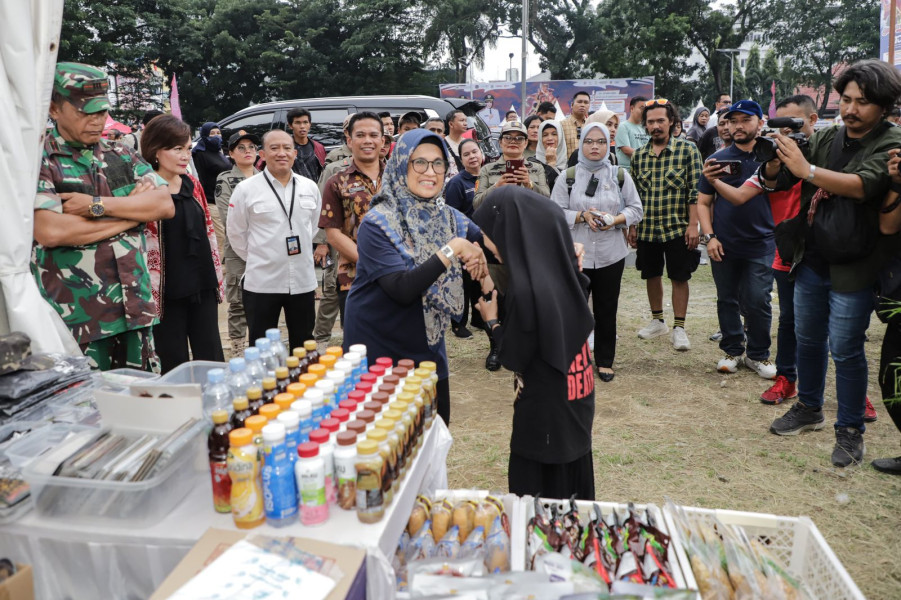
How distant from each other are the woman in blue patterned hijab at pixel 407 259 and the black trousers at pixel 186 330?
1.32 m

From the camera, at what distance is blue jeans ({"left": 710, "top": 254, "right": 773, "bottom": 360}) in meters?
4.54

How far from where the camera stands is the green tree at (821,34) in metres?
28.8

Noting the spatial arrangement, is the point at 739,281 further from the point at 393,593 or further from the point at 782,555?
the point at 393,593

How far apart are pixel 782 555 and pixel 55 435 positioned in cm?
219

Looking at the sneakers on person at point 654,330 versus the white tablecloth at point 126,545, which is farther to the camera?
the sneakers on person at point 654,330

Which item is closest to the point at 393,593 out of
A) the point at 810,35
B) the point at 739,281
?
the point at 739,281

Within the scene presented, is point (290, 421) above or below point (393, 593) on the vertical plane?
above

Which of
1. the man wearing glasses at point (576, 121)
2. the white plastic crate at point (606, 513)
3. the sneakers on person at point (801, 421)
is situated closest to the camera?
the white plastic crate at point (606, 513)

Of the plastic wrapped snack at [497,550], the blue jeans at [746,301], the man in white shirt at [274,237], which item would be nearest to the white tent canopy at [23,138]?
the plastic wrapped snack at [497,550]

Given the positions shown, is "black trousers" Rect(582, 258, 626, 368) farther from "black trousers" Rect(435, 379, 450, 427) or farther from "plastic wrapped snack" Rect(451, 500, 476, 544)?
"plastic wrapped snack" Rect(451, 500, 476, 544)

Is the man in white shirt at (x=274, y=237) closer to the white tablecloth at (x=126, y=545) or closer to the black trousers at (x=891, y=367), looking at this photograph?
the white tablecloth at (x=126, y=545)

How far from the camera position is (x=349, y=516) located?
1.48 meters

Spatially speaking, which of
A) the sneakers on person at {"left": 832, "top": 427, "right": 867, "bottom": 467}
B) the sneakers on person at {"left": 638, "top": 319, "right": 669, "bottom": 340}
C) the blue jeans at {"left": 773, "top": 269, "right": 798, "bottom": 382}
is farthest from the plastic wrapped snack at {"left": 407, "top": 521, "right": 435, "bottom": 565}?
the sneakers on person at {"left": 638, "top": 319, "right": 669, "bottom": 340}

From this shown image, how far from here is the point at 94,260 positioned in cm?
238
